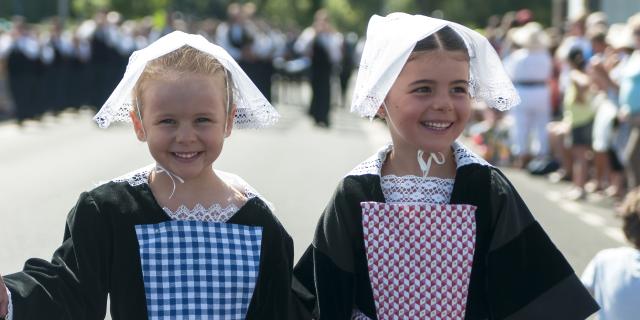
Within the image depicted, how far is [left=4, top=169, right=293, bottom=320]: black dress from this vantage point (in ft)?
12.2

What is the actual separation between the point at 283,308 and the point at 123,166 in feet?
38.4

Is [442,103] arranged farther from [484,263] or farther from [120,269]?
[120,269]

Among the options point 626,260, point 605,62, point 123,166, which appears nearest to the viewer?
point 626,260

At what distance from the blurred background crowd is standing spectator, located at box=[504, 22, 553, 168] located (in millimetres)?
11

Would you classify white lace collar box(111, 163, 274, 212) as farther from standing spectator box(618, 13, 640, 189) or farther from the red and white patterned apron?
standing spectator box(618, 13, 640, 189)

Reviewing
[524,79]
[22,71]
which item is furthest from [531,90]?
[22,71]

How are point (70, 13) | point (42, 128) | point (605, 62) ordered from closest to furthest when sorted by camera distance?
1. point (605, 62)
2. point (42, 128)
3. point (70, 13)

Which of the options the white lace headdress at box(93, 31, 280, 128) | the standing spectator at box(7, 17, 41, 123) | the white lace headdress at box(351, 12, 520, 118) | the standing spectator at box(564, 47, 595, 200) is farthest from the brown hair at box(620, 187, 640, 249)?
the standing spectator at box(7, 17, 41, 123)

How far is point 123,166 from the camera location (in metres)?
15.3

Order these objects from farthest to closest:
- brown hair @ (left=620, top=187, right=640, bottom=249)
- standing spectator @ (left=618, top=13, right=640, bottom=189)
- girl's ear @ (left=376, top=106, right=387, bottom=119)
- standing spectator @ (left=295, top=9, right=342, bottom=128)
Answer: standing spectator @ (left=295, top=9, right=342, bottom=128), standing spectator @ (left=618, top=13, right=640, bottom=189), brown hair @ (left=620, top=187, right=640, bottom=249), girl's ear @ (left=376, top=106, right=387, bottom=119)

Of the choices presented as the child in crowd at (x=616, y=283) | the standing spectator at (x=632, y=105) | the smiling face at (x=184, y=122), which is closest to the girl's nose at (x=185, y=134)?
the smiling face at (x=184, y=122)

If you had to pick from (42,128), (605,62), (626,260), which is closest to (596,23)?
(605,62)

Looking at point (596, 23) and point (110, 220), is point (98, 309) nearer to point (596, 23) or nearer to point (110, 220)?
point (110, 220)

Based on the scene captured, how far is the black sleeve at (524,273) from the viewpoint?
384cm
